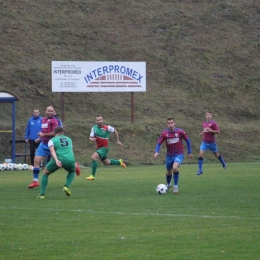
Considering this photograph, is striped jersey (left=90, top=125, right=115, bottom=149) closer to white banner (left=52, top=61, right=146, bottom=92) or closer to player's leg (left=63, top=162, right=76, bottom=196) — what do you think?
player's leg (left=63, top=162, right=76, bottom=196)

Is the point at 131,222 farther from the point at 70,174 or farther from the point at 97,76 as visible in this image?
the point at 97,76

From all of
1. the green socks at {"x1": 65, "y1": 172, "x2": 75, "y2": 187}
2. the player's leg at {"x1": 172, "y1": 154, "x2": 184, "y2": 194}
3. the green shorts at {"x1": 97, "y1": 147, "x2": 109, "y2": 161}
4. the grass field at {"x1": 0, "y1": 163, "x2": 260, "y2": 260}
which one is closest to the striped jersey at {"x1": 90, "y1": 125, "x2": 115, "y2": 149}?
the green shorts at {"x1": 97, "y1": 147, "x2": 109, "y2": 161}

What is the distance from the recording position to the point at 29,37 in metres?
42.6

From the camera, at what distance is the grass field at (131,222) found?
9719 mm

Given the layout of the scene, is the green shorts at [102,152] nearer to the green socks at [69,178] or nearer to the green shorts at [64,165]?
the green socks at [69,178]

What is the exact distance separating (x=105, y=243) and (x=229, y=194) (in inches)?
292

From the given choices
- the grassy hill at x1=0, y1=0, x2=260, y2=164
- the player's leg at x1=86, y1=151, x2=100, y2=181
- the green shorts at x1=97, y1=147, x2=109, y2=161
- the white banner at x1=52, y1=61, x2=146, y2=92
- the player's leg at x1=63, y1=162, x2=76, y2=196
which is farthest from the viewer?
the grassy hill at x1=0, y1=0, x2=260, y2=164

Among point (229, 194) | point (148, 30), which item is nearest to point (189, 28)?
point (148, 30)

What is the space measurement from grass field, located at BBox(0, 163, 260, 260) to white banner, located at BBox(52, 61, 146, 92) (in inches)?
594

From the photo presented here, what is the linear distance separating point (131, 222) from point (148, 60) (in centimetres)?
3274

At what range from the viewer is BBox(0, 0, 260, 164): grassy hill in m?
37.4

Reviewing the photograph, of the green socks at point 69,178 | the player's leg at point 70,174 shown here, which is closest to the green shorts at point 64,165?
the player's leg at point 70,174

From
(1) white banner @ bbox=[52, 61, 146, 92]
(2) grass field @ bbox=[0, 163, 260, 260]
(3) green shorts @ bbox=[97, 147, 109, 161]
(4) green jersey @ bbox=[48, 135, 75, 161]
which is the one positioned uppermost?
(1) white banner @ bbox=[52, 61, 146, 92]

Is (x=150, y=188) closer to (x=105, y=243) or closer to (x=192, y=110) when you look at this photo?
(x=105, y=243)
